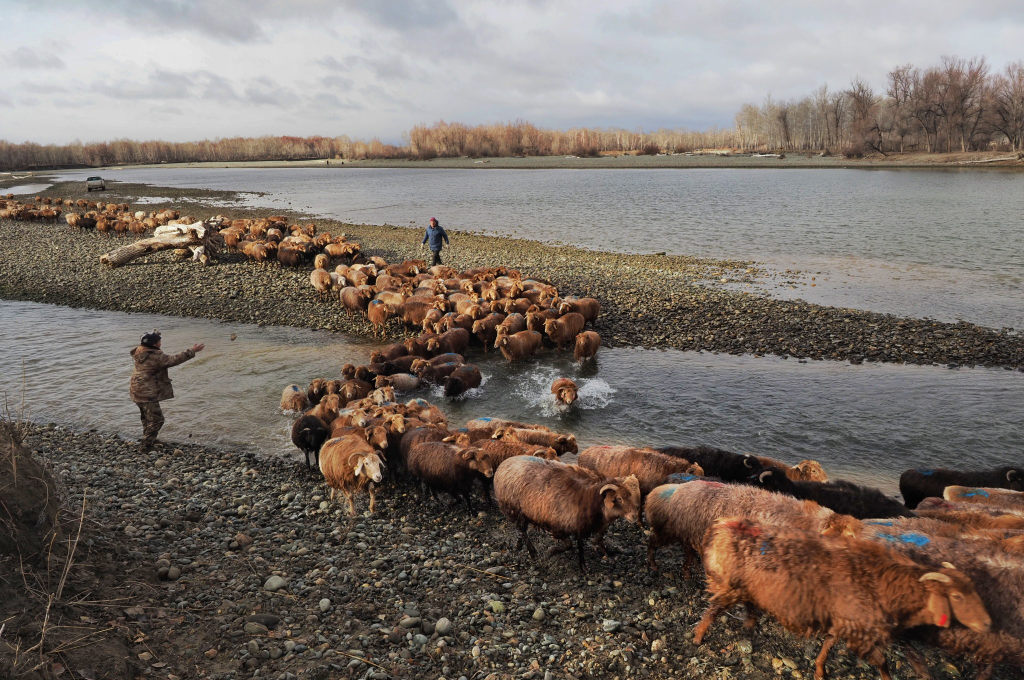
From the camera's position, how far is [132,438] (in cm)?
1079

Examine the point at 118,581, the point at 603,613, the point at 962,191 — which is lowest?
the point at 603,613

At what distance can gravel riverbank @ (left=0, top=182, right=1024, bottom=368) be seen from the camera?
49.2 ft

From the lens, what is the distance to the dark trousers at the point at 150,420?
10.2m

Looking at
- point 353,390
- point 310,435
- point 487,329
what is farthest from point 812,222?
point 310,435

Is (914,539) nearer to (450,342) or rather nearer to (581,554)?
(581,554)

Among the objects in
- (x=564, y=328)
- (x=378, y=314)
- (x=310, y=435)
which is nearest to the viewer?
(x=310, y=435)

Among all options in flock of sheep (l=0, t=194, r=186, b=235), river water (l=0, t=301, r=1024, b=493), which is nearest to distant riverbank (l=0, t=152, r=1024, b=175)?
flock of sheep (l=0, t=194, r=186, b=235)

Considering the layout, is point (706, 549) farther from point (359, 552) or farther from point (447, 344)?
point (447, 344)

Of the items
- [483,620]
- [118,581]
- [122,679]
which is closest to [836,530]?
[483,620]

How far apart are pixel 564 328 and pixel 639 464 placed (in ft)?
24.4

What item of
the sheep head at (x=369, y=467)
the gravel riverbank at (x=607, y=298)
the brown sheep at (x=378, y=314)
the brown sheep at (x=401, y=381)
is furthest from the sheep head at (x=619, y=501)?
the brown sheep at (x=378, y=314)

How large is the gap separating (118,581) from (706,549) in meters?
5.87

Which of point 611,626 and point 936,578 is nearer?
point 936,578

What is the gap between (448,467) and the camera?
823 centimetres
